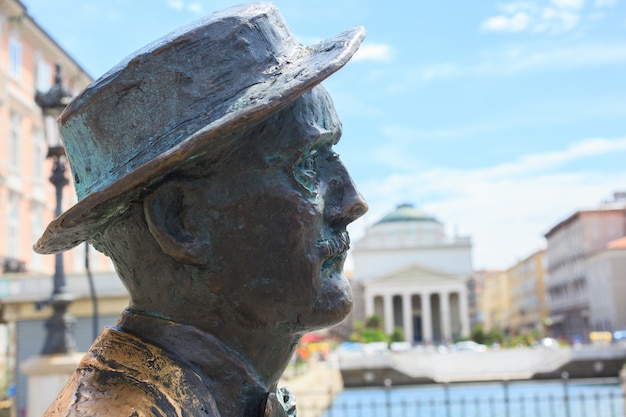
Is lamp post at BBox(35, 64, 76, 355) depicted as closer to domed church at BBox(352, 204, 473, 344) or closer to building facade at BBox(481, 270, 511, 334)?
domed church at BBox(352, 204, 473, 344)

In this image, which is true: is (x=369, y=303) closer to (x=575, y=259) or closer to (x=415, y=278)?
(x=415, y=278)

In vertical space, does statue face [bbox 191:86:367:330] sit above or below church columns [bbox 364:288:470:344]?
below

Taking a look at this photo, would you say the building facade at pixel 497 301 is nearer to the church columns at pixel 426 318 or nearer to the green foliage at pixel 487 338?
the church columns at pixel 426 318

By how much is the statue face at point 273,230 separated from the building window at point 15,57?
2403 centimetres

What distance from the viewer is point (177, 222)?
1.32m

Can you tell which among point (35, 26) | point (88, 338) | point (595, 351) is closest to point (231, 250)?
point (88, 338)

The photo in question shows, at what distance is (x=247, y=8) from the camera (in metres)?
1.38

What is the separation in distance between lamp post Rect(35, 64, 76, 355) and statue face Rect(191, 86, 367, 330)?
18.6 feet

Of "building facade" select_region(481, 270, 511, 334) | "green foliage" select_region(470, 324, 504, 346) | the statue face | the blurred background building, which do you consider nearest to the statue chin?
the statue face

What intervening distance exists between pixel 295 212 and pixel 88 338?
11.8 metres

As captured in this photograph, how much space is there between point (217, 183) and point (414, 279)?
73.6 meters

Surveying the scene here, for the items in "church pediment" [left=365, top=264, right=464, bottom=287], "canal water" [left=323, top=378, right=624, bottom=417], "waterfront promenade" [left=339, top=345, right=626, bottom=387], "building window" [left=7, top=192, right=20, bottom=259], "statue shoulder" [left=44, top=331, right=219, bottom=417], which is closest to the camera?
"statue shoulder" [left=44, top=331, right=219, bottom=417]

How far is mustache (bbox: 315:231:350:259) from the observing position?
4.41ft

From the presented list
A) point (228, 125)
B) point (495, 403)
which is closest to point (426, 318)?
point (495, 403)
